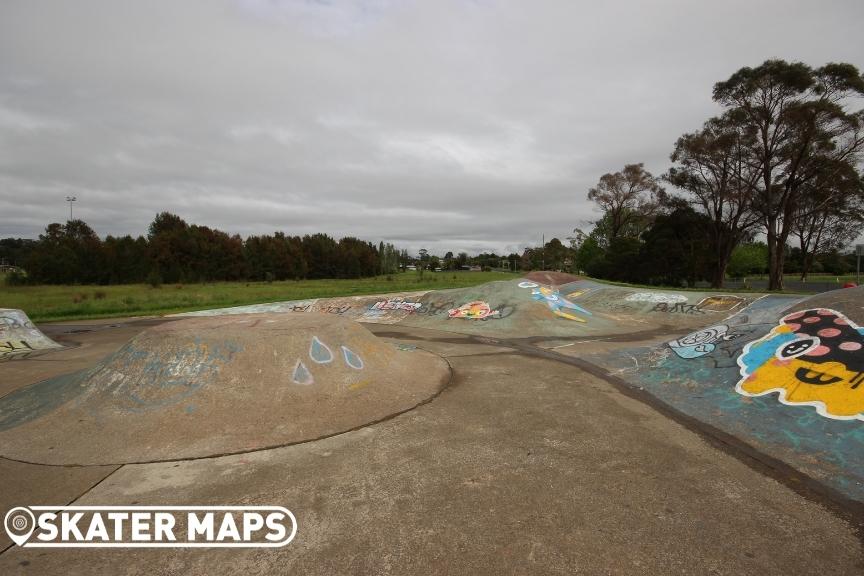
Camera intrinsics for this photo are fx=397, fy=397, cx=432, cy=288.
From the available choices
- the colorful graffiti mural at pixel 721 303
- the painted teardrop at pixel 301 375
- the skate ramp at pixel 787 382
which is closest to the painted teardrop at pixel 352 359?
the painted teardrop at pixel 301 375

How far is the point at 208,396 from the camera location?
6711 mm

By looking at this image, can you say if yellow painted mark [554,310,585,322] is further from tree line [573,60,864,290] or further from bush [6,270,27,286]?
bush [6,270,27,286]

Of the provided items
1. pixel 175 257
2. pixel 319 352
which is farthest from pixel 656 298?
pixel 175 257

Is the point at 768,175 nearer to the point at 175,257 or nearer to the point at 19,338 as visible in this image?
the point at 19,338

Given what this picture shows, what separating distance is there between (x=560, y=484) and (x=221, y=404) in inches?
212

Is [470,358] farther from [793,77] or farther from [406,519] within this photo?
[793,77]

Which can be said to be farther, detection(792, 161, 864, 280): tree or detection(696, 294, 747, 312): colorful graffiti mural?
detection(792, 161, 864, 280): tree

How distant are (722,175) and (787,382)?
3253 centimetres

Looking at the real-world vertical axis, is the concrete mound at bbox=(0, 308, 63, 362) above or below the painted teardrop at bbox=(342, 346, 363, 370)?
below

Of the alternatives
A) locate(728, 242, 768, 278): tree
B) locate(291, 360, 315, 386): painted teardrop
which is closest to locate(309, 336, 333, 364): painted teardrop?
locate(291, 360, 315, 386): painted teardrop

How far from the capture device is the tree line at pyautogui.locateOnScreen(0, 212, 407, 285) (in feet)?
194

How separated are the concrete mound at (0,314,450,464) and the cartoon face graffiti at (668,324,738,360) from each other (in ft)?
19.6

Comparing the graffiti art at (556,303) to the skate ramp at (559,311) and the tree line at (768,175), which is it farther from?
the tree line at (768,175)

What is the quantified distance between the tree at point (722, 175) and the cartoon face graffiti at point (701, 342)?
2748cm
